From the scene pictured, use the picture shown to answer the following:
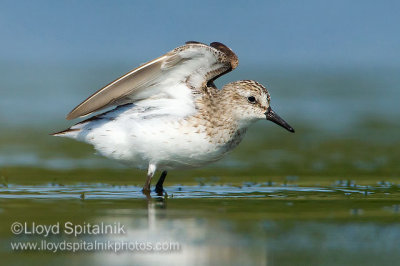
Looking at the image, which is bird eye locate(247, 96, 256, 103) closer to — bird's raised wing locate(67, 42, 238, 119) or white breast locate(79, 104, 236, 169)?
bird's raised wing locate(67, 42, 238, 119)

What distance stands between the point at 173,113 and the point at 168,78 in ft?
1.46

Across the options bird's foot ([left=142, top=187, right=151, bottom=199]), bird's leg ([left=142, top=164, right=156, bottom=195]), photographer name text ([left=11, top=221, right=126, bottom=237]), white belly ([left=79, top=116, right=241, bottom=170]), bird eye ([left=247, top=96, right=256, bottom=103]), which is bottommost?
photographer name text ([left=11, top=221, right=126, bottom=237])

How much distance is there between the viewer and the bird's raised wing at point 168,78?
10.7m

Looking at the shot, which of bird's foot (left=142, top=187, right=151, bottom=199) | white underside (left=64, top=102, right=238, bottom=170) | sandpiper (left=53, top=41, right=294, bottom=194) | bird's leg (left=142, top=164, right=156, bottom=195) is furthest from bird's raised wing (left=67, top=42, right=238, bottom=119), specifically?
bird's foot (left=142, top=187, right=151, bottom=199)

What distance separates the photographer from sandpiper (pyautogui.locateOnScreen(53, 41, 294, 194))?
10.9m

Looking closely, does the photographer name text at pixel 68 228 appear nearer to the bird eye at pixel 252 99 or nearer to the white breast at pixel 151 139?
the white breast at pixel 151 139

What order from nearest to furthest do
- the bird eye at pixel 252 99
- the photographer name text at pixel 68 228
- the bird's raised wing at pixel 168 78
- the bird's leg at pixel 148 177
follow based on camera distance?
1. the photographer name text at pixel 68 228
2. the bird's raised wing at pixel 168 78
3. the bird's leg at pixel 148 177
4. the bird eye at pixel 252 99

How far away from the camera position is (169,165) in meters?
11.3

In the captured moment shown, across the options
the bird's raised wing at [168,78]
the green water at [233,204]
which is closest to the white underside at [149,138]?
the bird's raised wing at [168,78]

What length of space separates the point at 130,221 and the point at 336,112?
45.1 ft

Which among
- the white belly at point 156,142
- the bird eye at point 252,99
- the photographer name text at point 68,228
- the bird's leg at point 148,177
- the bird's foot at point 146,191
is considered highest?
the bird eye at point 252,99

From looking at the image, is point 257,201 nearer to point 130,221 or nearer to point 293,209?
point 293,209

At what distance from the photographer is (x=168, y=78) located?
36.5 ft

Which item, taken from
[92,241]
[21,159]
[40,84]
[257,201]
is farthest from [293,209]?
[40,84]
